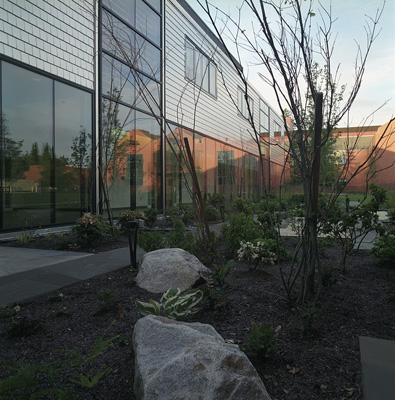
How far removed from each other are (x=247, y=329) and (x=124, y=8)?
34.0 ft

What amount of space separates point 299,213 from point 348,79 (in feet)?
7.67

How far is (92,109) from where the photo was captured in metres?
8.89

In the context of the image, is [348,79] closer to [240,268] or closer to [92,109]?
[240,268]

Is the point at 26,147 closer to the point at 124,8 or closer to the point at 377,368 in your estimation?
the point at 124,8

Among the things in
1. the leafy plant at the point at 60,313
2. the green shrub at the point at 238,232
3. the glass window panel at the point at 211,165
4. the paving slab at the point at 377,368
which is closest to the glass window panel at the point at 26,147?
the green shrub at the point at 238,232

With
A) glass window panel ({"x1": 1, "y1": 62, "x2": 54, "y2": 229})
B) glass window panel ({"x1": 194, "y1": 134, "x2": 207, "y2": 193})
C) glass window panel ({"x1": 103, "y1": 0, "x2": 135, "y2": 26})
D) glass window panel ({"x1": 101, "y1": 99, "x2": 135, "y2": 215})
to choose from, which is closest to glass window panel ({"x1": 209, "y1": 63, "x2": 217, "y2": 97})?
glass window panel ({"x1": 194, "y1": 134, "x2": 207, "y2": 193})

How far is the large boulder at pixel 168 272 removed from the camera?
349 cm

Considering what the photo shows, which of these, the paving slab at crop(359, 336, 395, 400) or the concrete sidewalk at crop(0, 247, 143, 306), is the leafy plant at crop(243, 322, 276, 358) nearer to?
the paving slab at crop(359, 336, 395, 400)

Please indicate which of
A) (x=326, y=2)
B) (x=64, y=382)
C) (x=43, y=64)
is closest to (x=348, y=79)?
(x=326, y=2)

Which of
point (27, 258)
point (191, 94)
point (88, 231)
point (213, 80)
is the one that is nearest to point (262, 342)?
point (27, 258)

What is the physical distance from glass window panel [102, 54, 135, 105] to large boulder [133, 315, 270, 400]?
26.8ft

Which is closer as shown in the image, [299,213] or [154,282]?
[154,282]

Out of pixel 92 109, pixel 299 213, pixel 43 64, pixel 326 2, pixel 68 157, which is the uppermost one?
pixel 43 64

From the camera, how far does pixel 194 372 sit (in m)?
1.47
